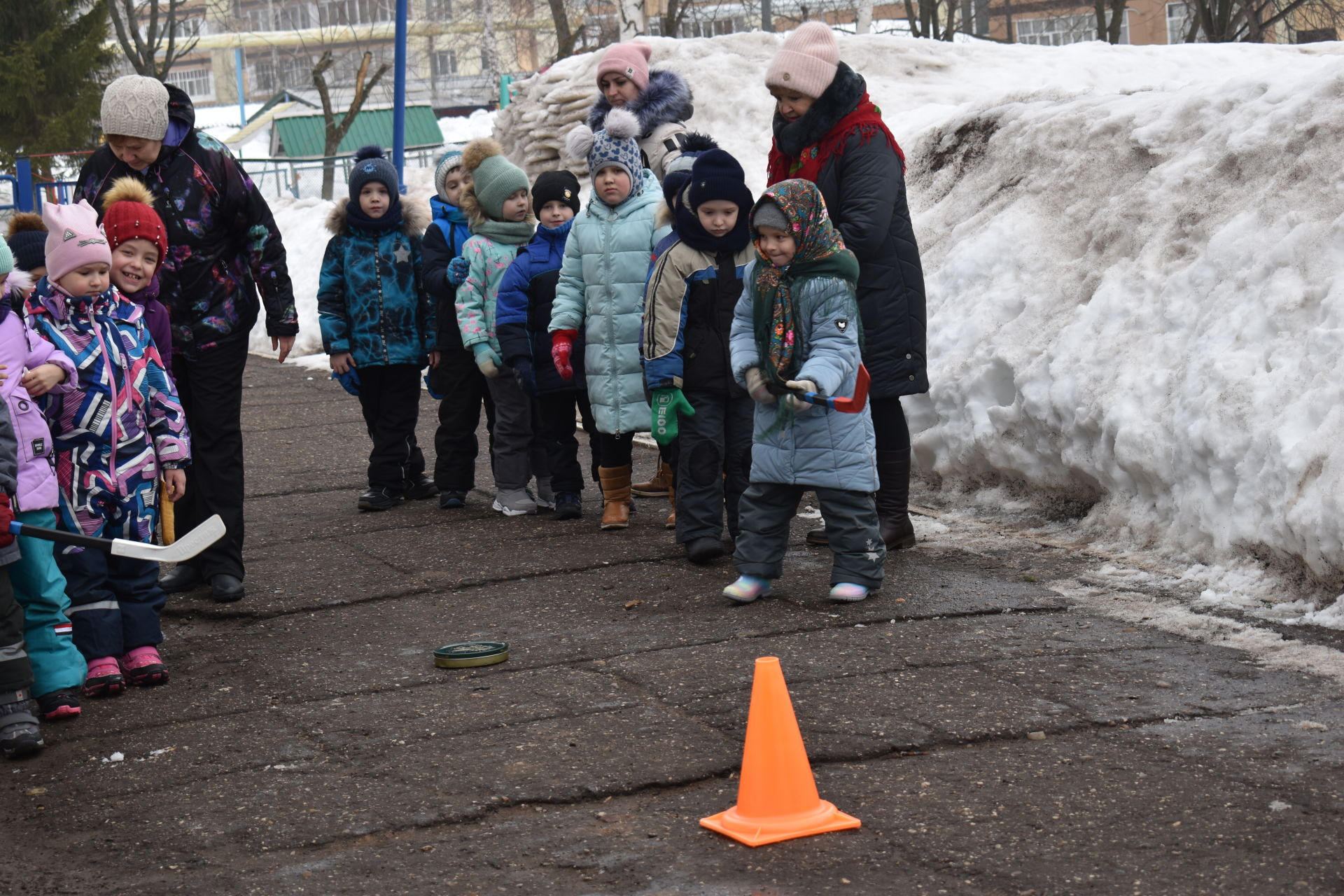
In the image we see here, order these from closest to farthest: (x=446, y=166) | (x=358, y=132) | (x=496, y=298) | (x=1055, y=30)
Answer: (x=496, y=298) < (x=446, y=166) < (x=358, y=132) < (x=1055, y=30)

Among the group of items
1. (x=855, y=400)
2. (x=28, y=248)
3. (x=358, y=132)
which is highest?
(x=358, y=132)

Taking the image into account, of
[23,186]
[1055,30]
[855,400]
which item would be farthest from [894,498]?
[1055,30]

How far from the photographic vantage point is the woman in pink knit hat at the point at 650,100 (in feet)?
26.0

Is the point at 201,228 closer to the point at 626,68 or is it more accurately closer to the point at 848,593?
the point at 626,68

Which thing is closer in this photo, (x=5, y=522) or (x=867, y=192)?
(x=5, y=522)

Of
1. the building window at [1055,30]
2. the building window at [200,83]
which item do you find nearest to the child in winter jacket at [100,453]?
the building window at [1055,30]

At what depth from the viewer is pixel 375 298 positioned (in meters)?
8.02

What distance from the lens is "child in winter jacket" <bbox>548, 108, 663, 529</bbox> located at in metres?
7.03

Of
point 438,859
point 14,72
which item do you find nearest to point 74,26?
point 14,72

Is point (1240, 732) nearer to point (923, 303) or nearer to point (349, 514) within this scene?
point (923, 303)

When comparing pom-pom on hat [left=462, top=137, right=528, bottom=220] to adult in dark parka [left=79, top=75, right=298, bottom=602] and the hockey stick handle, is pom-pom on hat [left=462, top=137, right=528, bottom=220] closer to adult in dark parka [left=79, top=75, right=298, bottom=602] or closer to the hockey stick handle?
adult in dark parka [left=79, top=75, right=298, bottom=602]

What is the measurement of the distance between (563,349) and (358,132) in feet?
135

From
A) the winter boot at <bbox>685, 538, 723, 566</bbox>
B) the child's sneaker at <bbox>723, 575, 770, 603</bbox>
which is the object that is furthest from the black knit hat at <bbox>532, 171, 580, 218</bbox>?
the child's sneaker at <bbox>723, 575, 770, 603</bbox>

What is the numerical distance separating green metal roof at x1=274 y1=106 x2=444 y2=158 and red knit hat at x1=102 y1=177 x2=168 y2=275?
→ 130 ft
